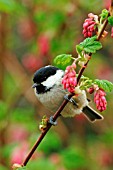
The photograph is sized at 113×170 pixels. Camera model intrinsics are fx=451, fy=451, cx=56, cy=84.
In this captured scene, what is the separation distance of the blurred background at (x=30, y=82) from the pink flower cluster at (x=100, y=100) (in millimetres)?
1341

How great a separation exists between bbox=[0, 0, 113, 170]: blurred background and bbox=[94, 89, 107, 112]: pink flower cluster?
1.34 metres

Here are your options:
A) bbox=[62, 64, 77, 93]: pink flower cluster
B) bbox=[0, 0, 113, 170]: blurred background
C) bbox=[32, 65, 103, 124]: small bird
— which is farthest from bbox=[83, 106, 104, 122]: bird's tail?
bbox=[62, 64, 77, 93]: pink flower cluster

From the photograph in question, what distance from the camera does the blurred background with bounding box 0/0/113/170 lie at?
3.12 m

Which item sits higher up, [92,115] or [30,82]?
[30,82]

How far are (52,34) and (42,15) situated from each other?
0.17m

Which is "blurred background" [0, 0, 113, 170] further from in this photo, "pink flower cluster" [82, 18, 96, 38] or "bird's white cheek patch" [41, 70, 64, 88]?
"pink flower cluster" [82, 18, 96, 38]

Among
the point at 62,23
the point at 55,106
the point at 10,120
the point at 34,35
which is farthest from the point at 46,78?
the point at 34,35

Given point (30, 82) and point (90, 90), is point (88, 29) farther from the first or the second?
point (30, 82)

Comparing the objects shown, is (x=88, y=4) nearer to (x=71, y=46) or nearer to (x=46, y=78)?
(x=71, y=46)

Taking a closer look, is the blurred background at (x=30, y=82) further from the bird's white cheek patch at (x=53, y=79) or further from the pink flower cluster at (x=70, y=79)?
the pink flower cluster at (x=70, y=79)

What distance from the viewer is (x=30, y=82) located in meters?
3.54

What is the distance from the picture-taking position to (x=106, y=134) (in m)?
3.56

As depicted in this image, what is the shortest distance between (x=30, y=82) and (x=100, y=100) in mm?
2050

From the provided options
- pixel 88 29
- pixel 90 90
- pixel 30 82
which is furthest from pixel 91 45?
pixel 30 82
